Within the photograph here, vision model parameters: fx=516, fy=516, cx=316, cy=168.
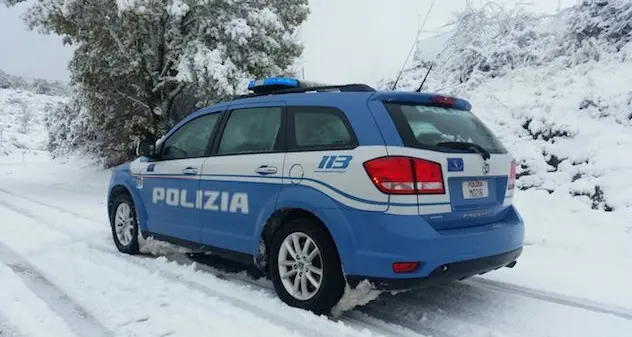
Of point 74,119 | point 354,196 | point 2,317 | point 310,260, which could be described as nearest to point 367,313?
point 310,260

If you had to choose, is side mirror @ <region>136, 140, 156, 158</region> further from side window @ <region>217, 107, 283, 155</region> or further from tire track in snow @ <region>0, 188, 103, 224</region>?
tire track in snow @ <region>0, 188, 103, 224</region>

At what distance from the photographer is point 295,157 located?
13.0 feet

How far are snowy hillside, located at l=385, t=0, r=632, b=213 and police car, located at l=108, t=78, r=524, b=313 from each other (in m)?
3.98

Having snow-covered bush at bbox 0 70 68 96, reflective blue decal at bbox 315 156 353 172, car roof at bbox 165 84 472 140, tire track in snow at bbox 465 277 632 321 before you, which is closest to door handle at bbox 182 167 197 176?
car roof at bbox 165 84 472 140

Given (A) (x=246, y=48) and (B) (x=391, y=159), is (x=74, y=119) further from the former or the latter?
(B) (x=391, y=159)

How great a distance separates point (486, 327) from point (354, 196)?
135 centimetres

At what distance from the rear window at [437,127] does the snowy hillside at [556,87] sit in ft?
12.0

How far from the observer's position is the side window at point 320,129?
3740 millimetres

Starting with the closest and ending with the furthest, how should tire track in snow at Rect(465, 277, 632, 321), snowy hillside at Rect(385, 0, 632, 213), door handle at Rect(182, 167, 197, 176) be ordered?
tire track in snow at Rect(465, 277, 632, 321), door handle at Rect(182, 167, 197, 176), snowy hillside at Rect(385, 0, 632, 213)

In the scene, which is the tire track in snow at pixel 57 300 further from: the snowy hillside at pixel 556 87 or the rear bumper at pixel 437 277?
the snowy hillside at pixel 556 87

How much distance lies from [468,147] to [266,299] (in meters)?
1.97

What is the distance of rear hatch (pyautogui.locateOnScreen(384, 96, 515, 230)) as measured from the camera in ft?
11.3

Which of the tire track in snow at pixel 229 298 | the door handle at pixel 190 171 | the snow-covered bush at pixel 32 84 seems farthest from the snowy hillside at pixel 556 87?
the snow-covered bush at pixel 32 84

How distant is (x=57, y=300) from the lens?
4.20 metres
